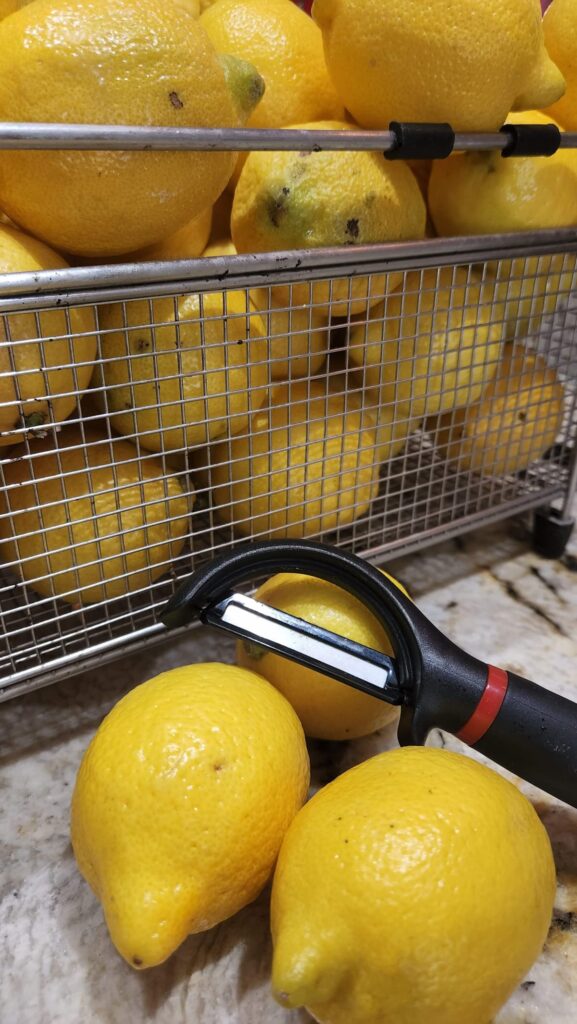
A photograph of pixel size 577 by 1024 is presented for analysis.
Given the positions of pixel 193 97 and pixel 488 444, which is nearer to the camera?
pixel 193 97

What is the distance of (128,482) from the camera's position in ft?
1.51

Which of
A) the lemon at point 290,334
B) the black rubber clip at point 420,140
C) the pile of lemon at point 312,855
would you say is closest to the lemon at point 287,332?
the lemon at point 290,334

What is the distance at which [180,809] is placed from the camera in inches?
12.2

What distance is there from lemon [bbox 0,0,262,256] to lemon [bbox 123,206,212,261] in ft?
0.15

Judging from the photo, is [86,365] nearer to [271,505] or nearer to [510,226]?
[271,505]

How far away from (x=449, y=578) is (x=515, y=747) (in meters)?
0.28

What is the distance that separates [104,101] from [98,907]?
409 mm

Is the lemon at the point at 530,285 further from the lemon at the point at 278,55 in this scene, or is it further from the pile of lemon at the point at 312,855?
the pile of lemon at the point at 312,855

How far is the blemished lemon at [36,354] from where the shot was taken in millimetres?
361

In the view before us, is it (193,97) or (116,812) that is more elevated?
(193,97)

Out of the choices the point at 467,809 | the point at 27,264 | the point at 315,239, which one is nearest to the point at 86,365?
the point at 27,264

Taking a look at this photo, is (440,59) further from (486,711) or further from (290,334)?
(486,711)

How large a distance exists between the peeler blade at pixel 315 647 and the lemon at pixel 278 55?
12.7 inches

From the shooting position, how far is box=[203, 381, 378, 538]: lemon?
1.65ft
